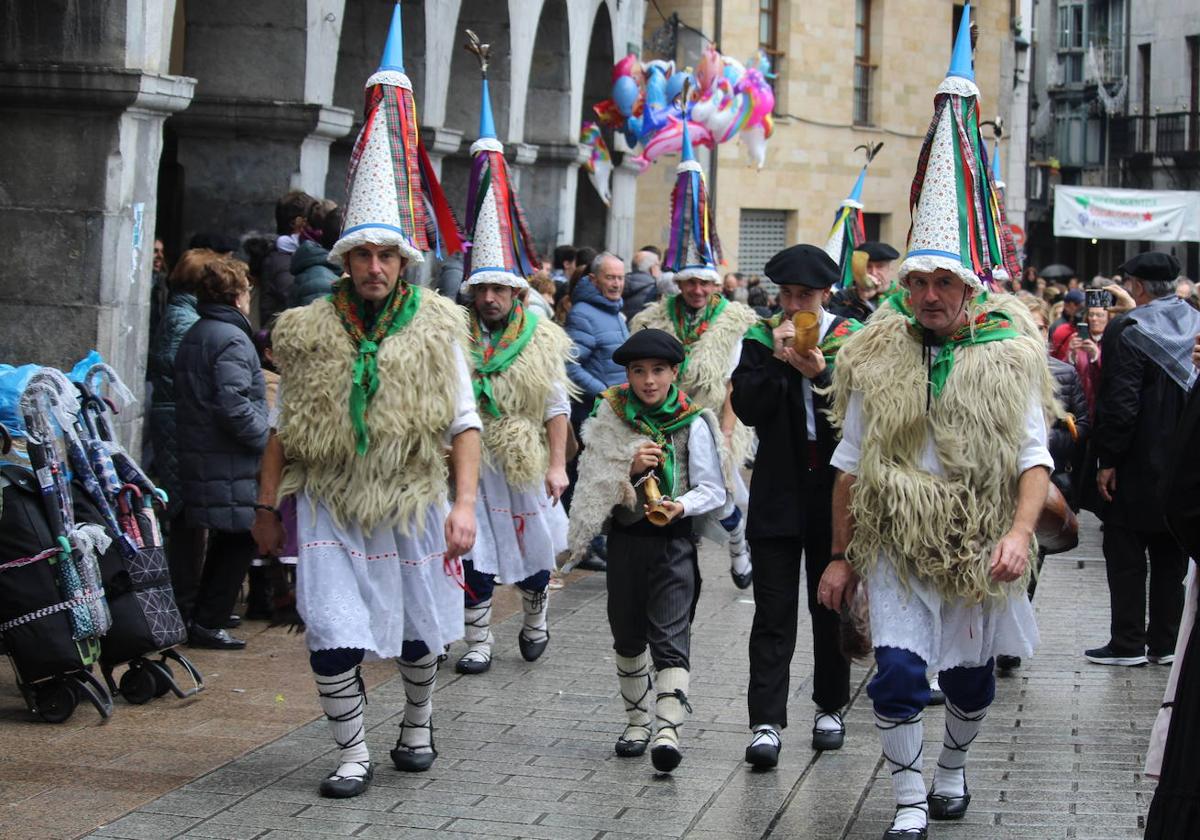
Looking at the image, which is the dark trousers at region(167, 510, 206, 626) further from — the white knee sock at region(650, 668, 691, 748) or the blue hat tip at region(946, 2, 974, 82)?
the blue hat tip at region(946, 2, 974, 82)

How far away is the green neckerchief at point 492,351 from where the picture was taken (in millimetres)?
8844

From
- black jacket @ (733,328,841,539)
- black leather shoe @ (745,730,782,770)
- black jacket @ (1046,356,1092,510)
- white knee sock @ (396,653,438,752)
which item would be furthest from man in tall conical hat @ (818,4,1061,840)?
black jacket @ (1046,356,1092,510)

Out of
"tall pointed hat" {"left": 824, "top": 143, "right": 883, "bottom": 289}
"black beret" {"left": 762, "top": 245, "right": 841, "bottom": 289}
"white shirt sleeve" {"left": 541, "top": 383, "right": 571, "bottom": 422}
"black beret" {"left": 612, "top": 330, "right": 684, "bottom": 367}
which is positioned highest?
"tall pointed hat" {"left": 824, "top": 143, "right": 883, "bottom": 289}

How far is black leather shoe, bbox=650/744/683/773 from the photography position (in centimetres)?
700

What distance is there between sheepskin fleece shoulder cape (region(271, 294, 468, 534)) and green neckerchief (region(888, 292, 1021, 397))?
1.69m

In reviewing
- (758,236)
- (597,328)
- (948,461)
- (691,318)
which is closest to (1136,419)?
(691,318)

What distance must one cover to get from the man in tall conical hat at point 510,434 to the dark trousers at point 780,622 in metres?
1.70

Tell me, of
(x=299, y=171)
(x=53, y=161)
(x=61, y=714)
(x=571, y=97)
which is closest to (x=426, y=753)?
(x=61, y=714)

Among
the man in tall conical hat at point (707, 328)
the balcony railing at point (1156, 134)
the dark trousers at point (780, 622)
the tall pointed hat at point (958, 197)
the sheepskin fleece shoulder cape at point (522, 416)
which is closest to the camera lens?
the tall pointed hat at point (958, 197)

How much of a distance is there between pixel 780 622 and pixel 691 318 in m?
4.10

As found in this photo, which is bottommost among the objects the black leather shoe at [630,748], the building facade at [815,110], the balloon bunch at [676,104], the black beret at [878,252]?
the black leather shoe at [630,748]

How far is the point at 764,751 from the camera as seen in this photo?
711 cm

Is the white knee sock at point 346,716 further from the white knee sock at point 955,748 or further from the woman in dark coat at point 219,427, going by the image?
the woman in dark coat at point 219,427

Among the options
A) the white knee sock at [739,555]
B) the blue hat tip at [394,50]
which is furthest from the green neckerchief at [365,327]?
the white knee sock at [739,555]
